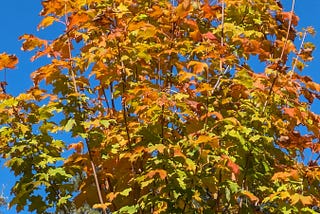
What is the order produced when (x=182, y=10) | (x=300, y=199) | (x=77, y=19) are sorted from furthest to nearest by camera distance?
(x=182, y=10)
(x=77, y=19)
(x=300, y=199)

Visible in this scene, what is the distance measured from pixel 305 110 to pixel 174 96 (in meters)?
1.79

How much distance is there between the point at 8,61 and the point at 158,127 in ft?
5.96

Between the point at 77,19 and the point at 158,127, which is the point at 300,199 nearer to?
the point at 158,127

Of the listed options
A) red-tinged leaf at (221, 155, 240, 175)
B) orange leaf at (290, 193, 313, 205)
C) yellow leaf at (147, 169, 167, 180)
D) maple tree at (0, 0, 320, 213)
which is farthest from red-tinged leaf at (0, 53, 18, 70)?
orange leaf at (290, 193, 313, 205)

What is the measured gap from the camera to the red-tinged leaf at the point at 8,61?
5734 mm

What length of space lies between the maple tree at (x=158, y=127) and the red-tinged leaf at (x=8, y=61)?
1cm

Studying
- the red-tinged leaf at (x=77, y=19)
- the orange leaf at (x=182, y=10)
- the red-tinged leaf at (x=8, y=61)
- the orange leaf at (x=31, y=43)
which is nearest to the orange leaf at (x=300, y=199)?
the orange leaf at (x=182, y=10)

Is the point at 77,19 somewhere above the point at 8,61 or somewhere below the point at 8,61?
below

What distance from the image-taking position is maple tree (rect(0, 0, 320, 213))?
5160mm

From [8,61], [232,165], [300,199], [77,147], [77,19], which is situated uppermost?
[8,61]

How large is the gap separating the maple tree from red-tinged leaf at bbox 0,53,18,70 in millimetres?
14

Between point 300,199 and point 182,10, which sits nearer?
point 300,199

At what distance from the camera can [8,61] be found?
578 cm

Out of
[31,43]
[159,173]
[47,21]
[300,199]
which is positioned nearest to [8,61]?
[31,43]
